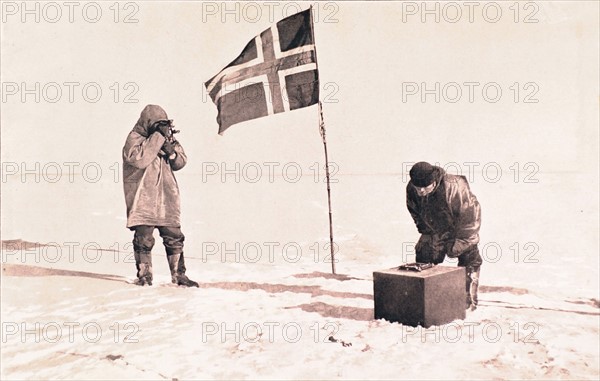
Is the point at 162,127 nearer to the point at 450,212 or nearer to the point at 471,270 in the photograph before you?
the point at 450,212

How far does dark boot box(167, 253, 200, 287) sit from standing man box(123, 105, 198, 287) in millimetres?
12

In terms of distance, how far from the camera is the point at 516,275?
690 centimetres

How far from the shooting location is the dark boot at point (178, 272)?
618 centimetres

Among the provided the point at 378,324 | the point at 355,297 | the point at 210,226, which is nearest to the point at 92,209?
the point at 210,226

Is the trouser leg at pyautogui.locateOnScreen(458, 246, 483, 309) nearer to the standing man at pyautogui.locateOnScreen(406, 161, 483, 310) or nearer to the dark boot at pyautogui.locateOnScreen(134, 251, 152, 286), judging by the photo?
the standing man at pyautogui.locateOnScreen(406, 161, 483, 310)

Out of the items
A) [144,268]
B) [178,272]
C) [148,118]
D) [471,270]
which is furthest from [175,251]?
[471,270]

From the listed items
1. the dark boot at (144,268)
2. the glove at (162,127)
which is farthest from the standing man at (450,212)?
the dark boot at (144,268)

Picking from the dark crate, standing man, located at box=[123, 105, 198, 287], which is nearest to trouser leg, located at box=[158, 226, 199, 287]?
standing man, located at box=[123, 105, 198, 287]

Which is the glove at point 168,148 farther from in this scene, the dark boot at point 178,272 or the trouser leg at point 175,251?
the dark boot at point 178,272

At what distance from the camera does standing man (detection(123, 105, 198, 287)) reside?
5859mm

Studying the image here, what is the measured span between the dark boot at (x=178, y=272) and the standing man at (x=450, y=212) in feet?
9.79

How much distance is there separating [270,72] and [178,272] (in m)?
2.79

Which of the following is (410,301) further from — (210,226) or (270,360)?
(210,226)

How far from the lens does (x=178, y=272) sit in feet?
20.4
